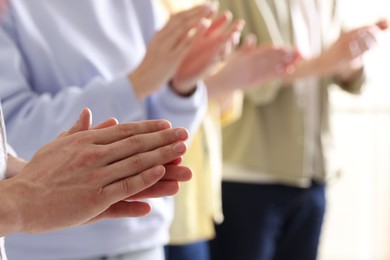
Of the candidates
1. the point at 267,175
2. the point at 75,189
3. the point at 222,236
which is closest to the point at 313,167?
the point at 267,175

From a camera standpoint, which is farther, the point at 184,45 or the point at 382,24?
the point at 382,24

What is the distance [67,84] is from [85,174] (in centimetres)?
34

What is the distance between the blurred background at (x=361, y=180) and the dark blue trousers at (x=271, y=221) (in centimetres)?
74

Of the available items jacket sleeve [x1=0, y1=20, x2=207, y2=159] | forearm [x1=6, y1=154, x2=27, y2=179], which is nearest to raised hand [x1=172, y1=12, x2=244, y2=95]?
jacket sleeve [x1=0, y1=20, x2=207, y2=159]

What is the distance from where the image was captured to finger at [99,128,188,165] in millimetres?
590

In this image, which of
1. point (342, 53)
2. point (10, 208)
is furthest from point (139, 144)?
point (342, 53)

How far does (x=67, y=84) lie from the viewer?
89 cm

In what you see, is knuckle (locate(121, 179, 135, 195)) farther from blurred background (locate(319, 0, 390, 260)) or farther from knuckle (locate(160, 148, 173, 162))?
blurred background (locate(319, 0, 390, 260))

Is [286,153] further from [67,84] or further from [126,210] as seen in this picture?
[126,210]

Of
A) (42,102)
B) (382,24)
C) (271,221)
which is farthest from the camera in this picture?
(271,221)

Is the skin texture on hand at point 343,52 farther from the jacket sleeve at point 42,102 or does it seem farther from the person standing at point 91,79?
the jacket sleeve at point 42,102

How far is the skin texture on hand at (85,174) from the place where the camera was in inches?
21.8

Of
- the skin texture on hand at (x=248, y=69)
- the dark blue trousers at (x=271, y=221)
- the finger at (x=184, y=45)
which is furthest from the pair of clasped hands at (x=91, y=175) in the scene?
the dark blue trousers at (x=271, y=221)

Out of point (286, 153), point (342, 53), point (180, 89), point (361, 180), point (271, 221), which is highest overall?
point (180, 89)
